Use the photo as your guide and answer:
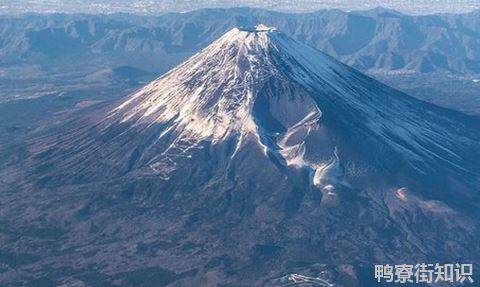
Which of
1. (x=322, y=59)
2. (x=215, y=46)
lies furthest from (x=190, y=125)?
(x=322, y=59)

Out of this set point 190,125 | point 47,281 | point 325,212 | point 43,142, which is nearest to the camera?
point 47,281

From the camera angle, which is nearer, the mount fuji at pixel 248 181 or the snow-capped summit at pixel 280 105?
the mount fuji at pixel 248 181

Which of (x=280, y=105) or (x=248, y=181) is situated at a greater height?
(x=280, y=105)

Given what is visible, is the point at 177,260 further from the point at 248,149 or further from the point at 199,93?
the point at 199,93

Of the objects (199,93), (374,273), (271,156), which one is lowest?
(374,273)

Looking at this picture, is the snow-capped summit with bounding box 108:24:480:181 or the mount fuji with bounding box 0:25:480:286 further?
the snow-capped summit with bounding box 108:24:480:181

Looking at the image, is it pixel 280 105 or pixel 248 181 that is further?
pixel 280 105

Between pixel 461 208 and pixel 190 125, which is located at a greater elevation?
pixel 190 125

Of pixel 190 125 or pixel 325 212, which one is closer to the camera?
pixel 325 212
